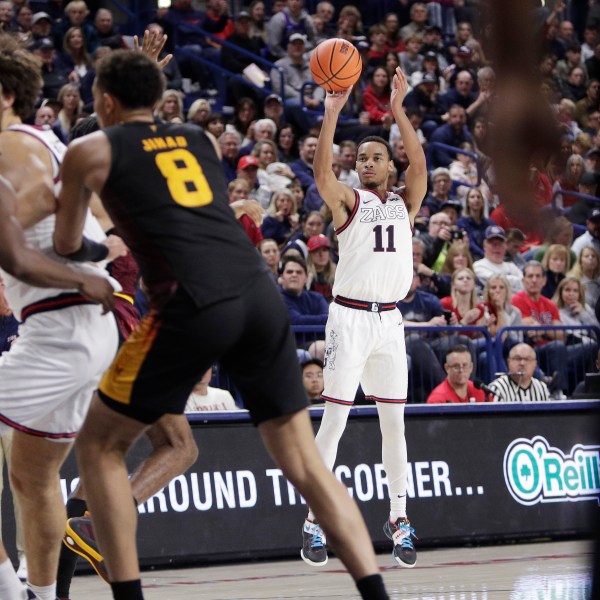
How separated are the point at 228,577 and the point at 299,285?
12.3 feet

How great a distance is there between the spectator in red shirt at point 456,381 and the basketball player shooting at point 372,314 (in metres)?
2.32

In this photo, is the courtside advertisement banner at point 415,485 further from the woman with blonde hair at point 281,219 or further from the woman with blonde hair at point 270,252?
the woman with blonde hair at point 281,219

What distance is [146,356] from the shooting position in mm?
3682

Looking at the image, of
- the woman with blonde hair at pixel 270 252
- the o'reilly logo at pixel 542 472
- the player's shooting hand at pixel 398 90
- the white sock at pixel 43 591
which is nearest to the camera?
the white sock at pixel 43 591

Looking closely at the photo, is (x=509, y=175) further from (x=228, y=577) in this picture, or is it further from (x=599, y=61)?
(x=228, y=577)

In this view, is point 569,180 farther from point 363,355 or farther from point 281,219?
point 281,219

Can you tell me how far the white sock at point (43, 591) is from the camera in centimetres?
460

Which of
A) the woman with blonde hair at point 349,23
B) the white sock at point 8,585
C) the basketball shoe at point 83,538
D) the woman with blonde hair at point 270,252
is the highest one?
the woman with blonde hair at point 349,23

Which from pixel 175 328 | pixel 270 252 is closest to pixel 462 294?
pixel 270 252

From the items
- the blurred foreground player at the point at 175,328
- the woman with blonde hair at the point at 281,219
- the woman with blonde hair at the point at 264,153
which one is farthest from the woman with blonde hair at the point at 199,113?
the blurred foreground player at the point at 175,328

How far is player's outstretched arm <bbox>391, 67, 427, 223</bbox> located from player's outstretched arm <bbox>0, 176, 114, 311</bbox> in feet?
12.5

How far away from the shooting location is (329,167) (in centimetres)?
741

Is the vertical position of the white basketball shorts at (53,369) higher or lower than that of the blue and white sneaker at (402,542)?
higher

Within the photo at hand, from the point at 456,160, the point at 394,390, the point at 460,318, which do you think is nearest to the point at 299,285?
the point at 460,318
